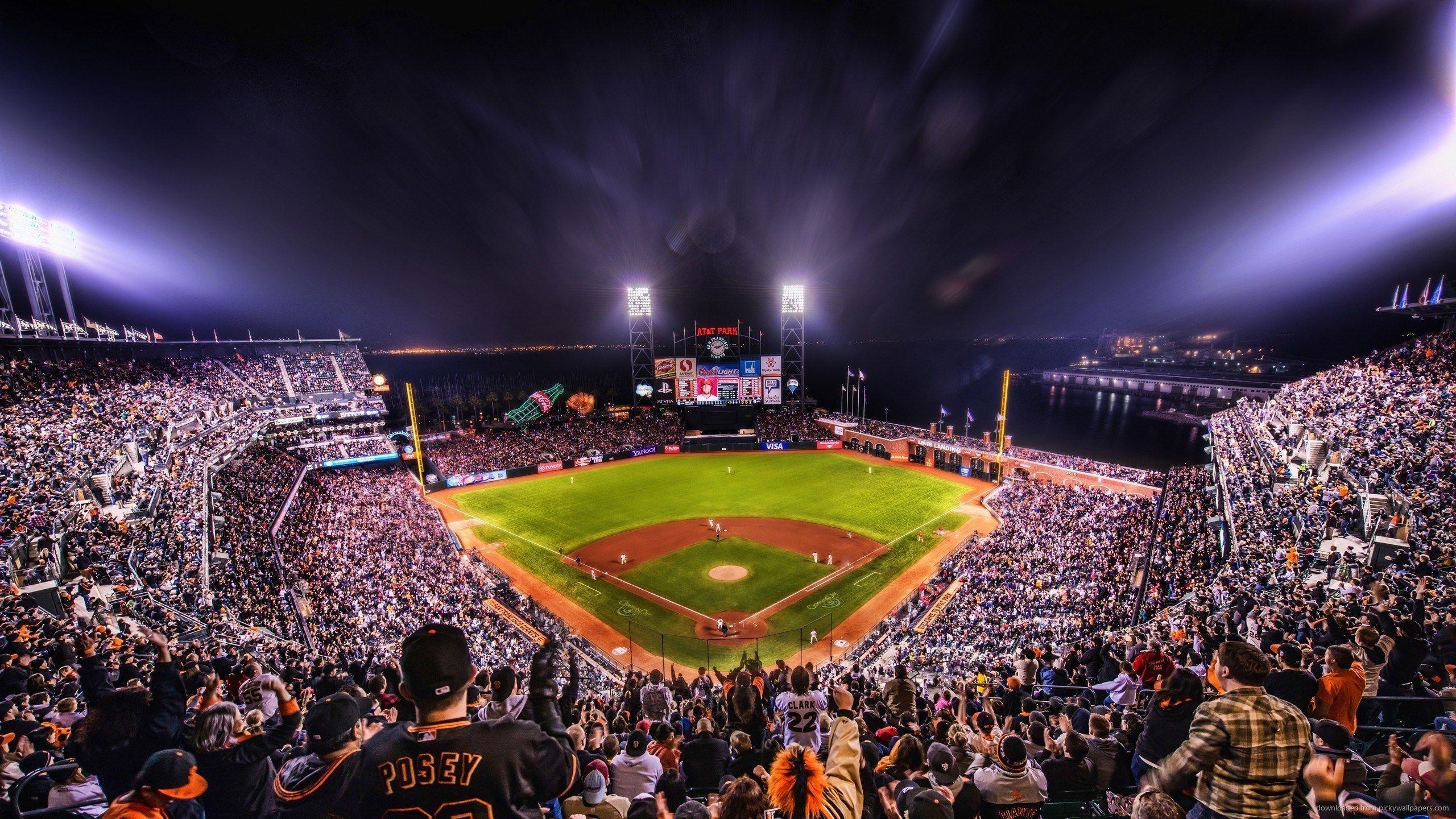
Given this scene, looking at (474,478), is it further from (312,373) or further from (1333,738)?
(1333,738)

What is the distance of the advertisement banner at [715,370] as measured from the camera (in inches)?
2196

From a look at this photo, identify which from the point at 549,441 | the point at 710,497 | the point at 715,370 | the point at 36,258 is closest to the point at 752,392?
the point at 715,370

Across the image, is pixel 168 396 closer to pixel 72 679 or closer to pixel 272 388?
pixel 272 388

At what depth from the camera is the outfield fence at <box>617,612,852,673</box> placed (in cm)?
1853

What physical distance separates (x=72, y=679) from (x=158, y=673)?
6.04 meters

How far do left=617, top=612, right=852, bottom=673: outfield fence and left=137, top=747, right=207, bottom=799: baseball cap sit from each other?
15.9m

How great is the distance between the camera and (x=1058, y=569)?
67.5 feet

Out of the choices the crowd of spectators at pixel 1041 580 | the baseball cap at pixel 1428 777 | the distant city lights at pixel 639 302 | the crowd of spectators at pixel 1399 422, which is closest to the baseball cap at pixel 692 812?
the baseball cap at pixel 1428 777

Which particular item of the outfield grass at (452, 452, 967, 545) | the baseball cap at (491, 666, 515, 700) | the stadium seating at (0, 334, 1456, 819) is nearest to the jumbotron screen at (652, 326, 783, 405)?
the outfield grass at (452, 452, 967, 545)

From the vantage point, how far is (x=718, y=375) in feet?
183

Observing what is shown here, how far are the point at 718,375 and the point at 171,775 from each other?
53240 millimetres

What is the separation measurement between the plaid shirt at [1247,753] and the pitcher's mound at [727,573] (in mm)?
22719

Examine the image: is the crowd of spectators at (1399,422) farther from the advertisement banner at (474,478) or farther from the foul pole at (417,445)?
the advertisement banner at (474,478)

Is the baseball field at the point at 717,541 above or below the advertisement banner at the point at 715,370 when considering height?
below
